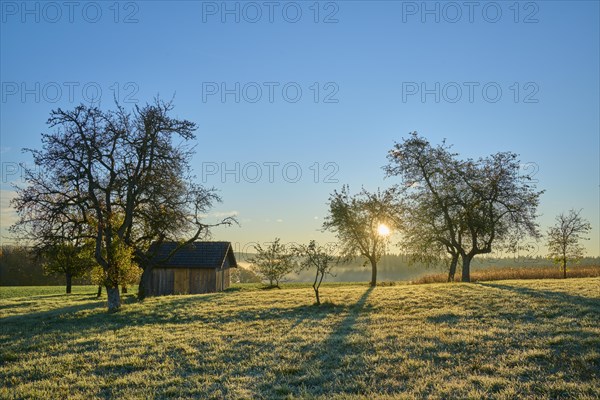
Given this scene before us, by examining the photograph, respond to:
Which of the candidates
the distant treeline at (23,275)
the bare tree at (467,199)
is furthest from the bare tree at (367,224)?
the distant treeline at (23,275)

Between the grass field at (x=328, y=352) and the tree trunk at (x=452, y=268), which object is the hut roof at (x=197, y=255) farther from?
the grass field at (x=328, y=352)

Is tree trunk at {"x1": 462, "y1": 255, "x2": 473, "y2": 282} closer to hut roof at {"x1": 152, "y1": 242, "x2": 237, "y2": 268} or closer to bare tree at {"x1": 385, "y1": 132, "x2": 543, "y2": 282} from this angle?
bare tree at {"x1": 385, "y1": 132, "x2": 543, "y2": 282}

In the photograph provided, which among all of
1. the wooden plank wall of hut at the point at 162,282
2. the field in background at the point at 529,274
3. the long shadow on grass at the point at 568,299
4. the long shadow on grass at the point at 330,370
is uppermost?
the long shadow on grass at the point at 568,299

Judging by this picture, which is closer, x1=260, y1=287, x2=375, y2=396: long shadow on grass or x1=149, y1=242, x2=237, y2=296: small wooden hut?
x1=260, y1=287, x2=375, y2=396: long shadow on grass

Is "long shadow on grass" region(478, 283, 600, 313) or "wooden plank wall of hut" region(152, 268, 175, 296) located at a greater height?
"long shadow on grass" region(478, 283, 600, 313)

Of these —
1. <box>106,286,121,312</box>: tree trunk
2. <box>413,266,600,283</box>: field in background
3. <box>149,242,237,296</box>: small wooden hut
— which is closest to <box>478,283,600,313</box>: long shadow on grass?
<box>413,266,600,283</box>: field in background

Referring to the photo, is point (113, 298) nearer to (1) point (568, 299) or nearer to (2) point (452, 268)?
(1) point (568, 299)

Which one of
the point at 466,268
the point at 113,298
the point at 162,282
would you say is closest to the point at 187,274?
the point at 162,282

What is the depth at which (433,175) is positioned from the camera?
3688cm

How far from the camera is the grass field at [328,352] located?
8922 millimetres

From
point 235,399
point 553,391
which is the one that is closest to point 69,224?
point 235,399

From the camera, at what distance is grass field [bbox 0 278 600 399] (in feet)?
29.3

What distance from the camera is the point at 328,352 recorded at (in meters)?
12.1

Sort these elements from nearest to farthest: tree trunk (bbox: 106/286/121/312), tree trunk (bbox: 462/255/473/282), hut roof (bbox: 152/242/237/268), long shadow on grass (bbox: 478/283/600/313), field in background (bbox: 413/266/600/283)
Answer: long shadow on grass (bbox: 478/283/600/313), tree trunk (bbox: 106/286/121/312), tree trunk (bbox: 462/255/473/282), field in background (bbox: 413/266/600/283), hut roof (bbox: 152/242/237/268)
